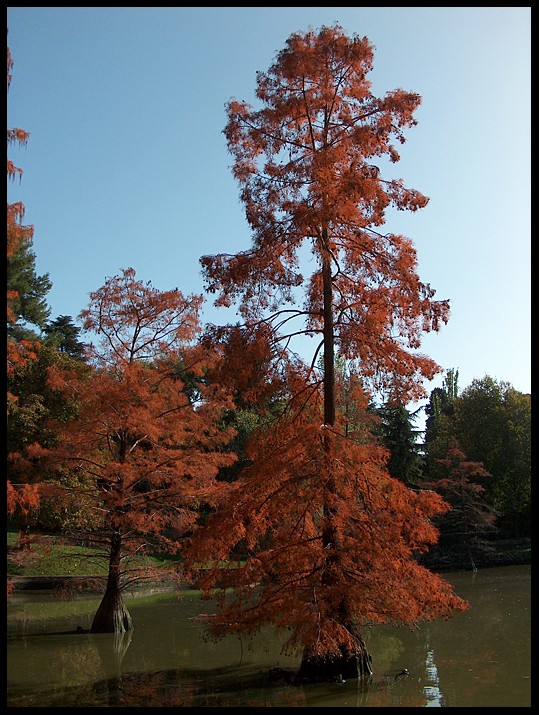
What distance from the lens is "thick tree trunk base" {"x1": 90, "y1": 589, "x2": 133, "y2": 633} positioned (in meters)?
16.1

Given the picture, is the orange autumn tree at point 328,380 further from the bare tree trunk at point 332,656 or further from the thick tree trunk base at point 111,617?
the thick tree trunk base at point 111,617

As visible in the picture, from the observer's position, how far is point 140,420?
16172 millimetres

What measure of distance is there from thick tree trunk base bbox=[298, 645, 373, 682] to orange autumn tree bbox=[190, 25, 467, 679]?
0.9 inches

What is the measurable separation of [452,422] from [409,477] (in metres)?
7.81

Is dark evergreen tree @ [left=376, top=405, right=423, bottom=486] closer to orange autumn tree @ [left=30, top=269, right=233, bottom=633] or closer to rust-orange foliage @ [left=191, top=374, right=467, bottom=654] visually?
orange autumn tree @ [left=30, top=269, right=233, bottom=633]

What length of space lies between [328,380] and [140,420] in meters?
6.16

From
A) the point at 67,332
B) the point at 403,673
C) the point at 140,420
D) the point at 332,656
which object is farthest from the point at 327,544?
the point at 67,332

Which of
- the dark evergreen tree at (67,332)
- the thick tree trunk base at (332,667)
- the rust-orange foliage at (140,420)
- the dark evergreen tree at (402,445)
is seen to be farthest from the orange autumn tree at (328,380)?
the dark evergreen tree at (67,332)

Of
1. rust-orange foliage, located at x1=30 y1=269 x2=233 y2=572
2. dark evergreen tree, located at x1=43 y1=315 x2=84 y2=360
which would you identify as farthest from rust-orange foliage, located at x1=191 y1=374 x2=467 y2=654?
dark evergreen tree, located at x1=43 y1=315 x2=84 y2=360

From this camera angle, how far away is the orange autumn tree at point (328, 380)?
10125mm

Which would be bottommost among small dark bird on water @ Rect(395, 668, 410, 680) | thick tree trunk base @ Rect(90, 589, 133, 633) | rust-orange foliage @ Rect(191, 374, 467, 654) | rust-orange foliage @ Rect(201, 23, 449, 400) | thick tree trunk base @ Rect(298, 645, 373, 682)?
thick tree trunk base @ Rect(90, 589, 133, 633)

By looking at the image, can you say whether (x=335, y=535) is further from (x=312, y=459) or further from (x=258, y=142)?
(x=258, y=142)
